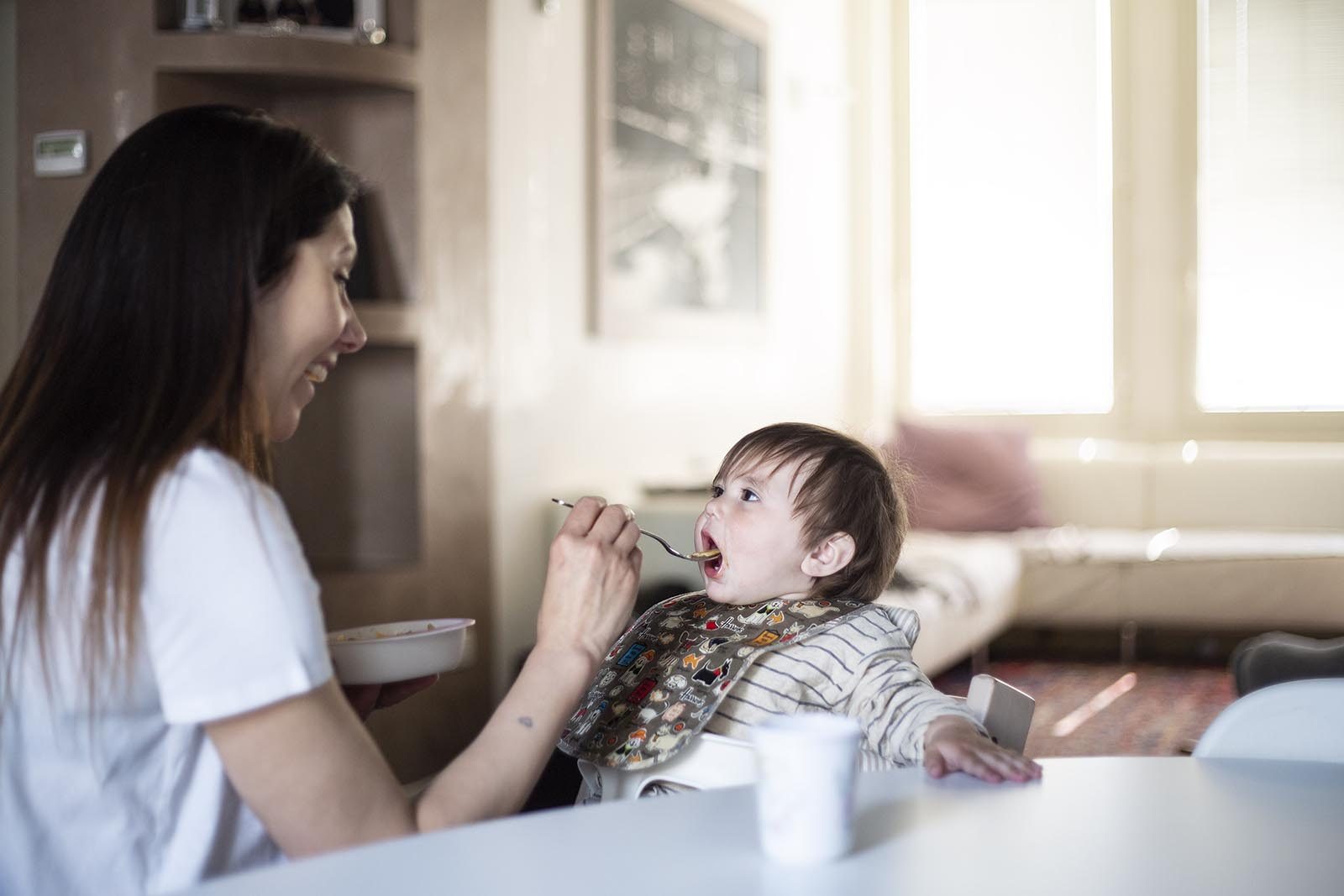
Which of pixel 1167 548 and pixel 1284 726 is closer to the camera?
pixel 1284 726

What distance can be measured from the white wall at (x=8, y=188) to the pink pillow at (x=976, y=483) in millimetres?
3262

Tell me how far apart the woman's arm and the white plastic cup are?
0.88 feet

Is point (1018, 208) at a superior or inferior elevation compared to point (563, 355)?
superior

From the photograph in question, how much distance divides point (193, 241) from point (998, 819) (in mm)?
667

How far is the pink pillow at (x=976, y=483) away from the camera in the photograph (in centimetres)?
496

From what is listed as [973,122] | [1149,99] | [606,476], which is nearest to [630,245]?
[606,476]

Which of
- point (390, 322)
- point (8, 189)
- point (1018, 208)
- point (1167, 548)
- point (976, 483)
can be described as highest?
point (1018, 208)

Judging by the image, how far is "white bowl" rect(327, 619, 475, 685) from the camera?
112 cm

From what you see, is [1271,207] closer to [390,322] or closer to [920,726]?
[390,322]

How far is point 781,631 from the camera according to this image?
4.35 feet

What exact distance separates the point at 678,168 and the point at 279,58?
65.8 inches

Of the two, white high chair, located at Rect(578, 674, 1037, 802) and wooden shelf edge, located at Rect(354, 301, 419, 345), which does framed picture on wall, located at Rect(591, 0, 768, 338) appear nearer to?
wooden shelf edge, located at Rect(354, 301, 419, 345)

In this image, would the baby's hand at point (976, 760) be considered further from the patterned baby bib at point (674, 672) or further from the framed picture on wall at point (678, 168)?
the framed picture on wall at point (678, 168)

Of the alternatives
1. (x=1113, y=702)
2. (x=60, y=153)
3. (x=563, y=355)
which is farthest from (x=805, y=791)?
(x=1113, y=702)
